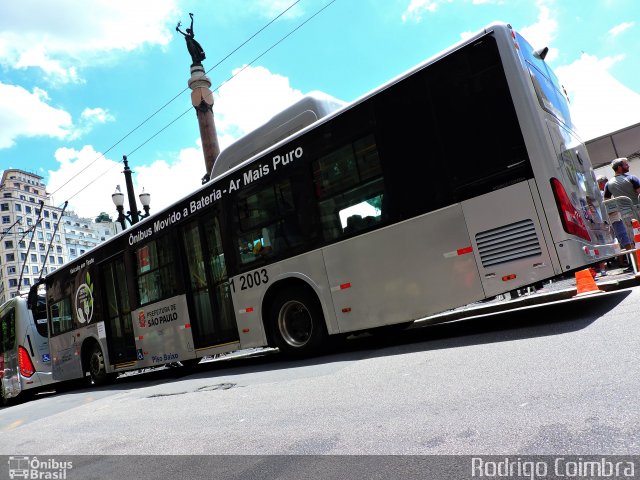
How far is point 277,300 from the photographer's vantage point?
738 centimetres

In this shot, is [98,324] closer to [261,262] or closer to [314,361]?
[261,262]

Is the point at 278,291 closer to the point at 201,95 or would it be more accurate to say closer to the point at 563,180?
the point at 563,180

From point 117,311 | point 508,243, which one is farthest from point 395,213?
point 117,311

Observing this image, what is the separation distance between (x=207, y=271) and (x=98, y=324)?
4.35 meters

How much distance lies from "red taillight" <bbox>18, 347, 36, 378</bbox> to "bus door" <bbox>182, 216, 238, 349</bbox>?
25.6 feet

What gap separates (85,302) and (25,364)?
153 inches

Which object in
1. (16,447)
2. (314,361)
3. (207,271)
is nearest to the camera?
(16,447)

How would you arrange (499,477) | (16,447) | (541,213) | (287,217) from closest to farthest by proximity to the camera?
(499,477) < (541,213) < (16,447) < (287,217)

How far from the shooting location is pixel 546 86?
6.10 metres

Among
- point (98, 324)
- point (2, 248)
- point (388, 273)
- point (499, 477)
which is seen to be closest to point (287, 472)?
point (499, 477)

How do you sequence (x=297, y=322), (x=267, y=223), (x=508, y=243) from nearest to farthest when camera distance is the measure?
(x=508, y=243)
(x=297, y=322)
(x=267, y=223)

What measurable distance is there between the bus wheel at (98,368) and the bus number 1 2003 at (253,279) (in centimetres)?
539

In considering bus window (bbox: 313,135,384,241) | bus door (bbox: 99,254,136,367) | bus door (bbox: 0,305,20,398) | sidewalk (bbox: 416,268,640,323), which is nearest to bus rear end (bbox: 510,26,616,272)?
sidewalk (bbox: 416,268,640,323)

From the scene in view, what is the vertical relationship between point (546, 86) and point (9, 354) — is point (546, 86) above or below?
above
